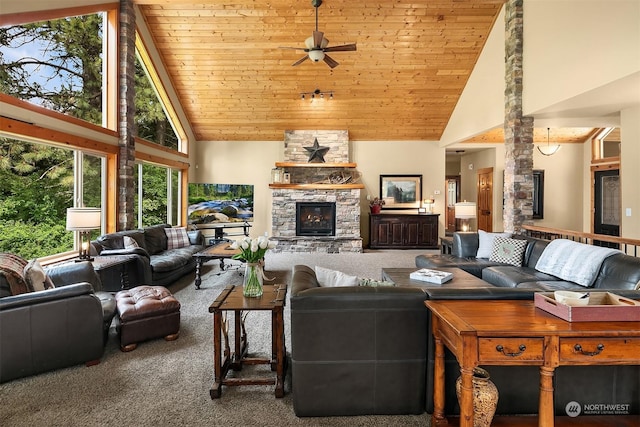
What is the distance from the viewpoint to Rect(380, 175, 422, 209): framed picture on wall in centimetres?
945

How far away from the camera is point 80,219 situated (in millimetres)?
3906

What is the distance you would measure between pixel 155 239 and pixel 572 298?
19.5ft

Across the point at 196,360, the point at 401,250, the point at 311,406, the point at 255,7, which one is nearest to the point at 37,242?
the point at 196,360

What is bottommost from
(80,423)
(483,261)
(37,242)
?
(80,423)

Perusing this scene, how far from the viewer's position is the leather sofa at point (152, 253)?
4633mm

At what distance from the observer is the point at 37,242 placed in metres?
4.33

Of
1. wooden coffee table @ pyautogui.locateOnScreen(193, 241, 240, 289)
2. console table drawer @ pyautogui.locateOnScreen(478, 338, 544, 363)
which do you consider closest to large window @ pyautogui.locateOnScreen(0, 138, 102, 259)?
wooden coffee table @ pyautogui.locateOnScreen(193, 241, 240, 289)

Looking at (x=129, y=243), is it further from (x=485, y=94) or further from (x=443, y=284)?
(x=485, y=94)

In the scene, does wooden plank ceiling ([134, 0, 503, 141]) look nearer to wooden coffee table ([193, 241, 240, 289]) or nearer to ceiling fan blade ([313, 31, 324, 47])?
ceiling fan blade ([313, 31, 324, 47])

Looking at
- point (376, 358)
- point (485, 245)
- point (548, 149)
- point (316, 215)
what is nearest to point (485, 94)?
point (548, 149)

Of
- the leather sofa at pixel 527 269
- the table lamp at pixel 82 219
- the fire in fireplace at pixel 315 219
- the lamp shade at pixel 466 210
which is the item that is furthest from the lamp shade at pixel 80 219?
the lamp shade at pixel 466 210

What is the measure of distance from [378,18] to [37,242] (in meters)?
6.53

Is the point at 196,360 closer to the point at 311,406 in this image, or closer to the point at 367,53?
the point at 311,406

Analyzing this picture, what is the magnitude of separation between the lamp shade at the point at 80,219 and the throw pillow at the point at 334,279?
302 centimetres
